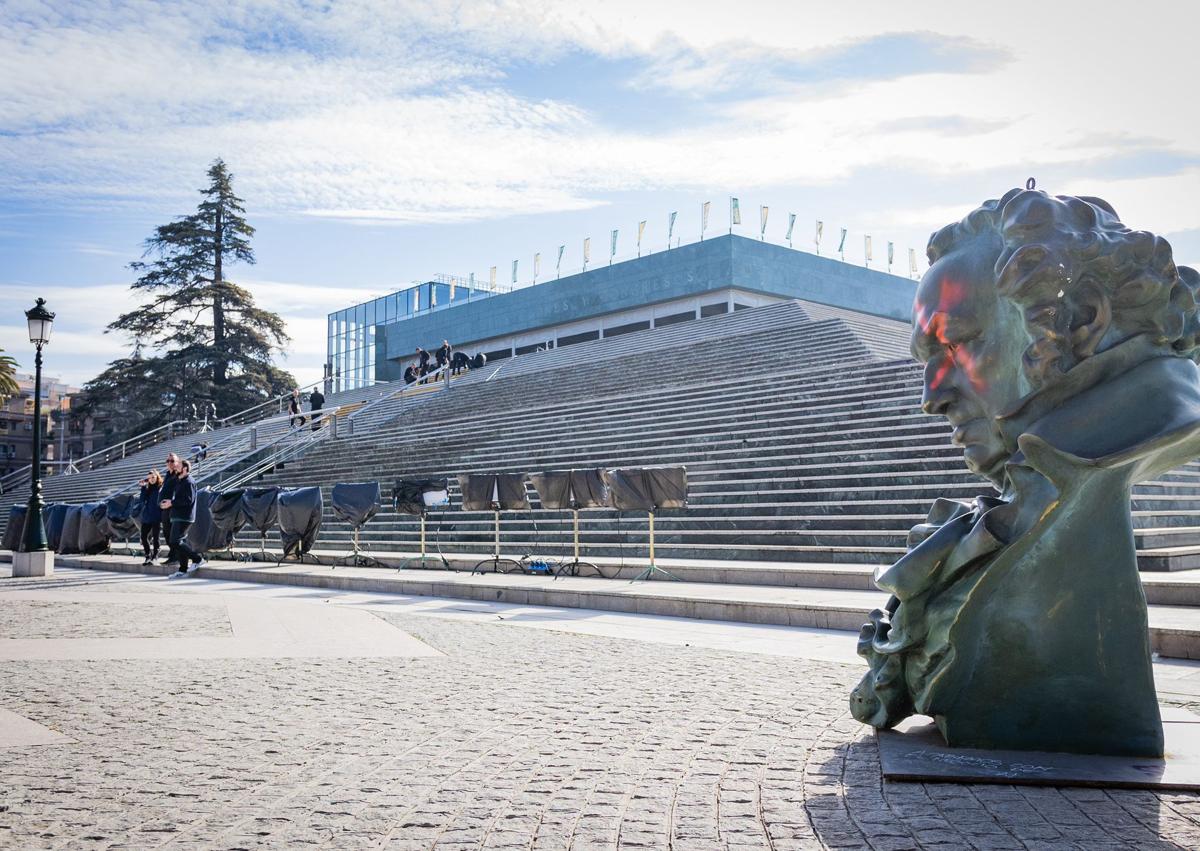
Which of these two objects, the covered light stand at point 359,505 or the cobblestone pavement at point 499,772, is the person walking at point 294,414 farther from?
the cobblestone pavement at point 499,772

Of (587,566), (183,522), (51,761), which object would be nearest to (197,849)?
(51,761)

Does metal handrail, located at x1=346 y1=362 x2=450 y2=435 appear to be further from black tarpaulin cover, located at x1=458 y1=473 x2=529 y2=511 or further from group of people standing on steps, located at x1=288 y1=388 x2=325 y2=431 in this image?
black tarpaulin cover, located at x1=458 y1=473 x2=529 y2=511

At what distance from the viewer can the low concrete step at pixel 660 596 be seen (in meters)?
8.23

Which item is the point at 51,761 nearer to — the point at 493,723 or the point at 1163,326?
the point at 493,723

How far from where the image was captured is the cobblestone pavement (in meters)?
3.21

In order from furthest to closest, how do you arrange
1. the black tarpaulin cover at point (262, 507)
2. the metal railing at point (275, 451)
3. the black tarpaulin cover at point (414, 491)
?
the metal railing at point (275, 451) → the black tarpaulin cover at point (262, 507) → the black tarpaulin cover at point (414, 491)

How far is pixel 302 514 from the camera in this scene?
1909 cm

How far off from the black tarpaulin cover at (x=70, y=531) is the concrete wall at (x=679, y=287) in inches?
1287

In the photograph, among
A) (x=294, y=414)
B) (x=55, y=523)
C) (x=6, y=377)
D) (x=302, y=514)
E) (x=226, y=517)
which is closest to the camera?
(x=302, y=514)

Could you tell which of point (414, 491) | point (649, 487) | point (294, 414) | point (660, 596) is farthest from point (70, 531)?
point (660, 596)

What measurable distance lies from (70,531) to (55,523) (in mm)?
857

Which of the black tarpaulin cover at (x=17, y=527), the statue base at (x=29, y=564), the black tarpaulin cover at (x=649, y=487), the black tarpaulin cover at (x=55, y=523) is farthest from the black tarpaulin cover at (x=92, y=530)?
the black tarpaulin cover at (x=649, y=487)

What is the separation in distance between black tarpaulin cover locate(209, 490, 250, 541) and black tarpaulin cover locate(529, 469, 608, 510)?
8218 mm

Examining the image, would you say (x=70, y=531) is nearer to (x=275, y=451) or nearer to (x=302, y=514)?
(x=275, y=451)
